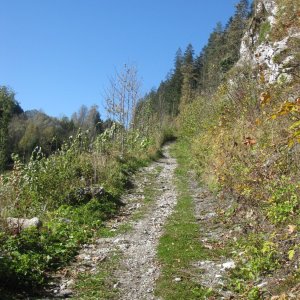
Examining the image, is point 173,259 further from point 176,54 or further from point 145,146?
point 176,54

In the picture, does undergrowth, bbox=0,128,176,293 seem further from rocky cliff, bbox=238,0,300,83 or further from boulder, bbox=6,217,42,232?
rocky cliff, bbox=238,0,300,83

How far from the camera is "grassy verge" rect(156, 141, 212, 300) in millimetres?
5246

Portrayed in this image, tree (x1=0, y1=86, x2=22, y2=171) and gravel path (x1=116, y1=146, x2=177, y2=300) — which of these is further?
tree (x1=0, y1=86, x2=22, y2=171)

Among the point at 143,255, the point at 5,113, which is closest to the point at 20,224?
the point at 143,255

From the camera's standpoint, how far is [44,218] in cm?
888

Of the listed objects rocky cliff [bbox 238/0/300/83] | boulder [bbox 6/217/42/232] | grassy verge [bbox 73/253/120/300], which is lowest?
grassy verge [bbox 73/253/120/300]

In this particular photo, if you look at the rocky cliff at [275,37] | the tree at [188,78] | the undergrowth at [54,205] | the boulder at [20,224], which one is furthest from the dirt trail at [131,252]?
the tree at [188,78]

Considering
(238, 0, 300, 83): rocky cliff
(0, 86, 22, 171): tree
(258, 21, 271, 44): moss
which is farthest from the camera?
(0, 86, 22, 171): tree

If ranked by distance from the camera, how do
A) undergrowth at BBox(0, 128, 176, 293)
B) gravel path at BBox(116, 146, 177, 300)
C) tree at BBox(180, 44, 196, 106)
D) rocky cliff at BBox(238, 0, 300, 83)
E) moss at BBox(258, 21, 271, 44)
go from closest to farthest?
1. gravel path at BBox(116, 146, 177, 300)
2. undergrowth at BBox(0, 128, 176, 293)
3. rocky cliff at BBox(238, 0, 300, 83)
4. moss at BBox(258, 21, 271, 44)
5. tree at BBox(180, 44, 196, 106)

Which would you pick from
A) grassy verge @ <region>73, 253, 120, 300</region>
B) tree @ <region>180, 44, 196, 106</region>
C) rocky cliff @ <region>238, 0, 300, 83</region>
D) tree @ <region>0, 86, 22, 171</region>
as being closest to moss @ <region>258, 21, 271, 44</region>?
rocky cliff @ <region>238, 0, 300, 83</region>

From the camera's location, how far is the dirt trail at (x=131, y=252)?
18.2ft

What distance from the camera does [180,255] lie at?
6695mm

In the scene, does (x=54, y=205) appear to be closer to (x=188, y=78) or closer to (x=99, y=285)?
(x=99, y=285)

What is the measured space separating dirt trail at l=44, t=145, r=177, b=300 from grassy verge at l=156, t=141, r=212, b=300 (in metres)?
0.16
